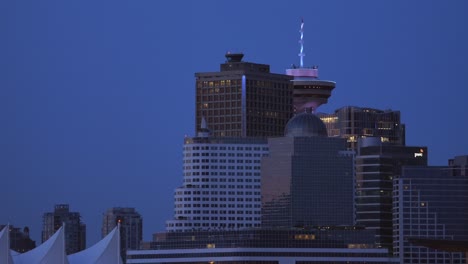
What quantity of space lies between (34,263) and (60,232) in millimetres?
3673

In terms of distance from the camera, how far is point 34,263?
199875 mm

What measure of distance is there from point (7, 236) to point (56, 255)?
8471mm

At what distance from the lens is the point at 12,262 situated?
19062 cm

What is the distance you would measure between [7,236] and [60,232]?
33.2 ft

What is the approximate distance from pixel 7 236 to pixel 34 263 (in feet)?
32.9

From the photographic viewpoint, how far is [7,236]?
19038 cm

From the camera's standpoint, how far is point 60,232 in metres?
200

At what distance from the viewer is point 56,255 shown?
197750 mm

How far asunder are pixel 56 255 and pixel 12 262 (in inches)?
308
